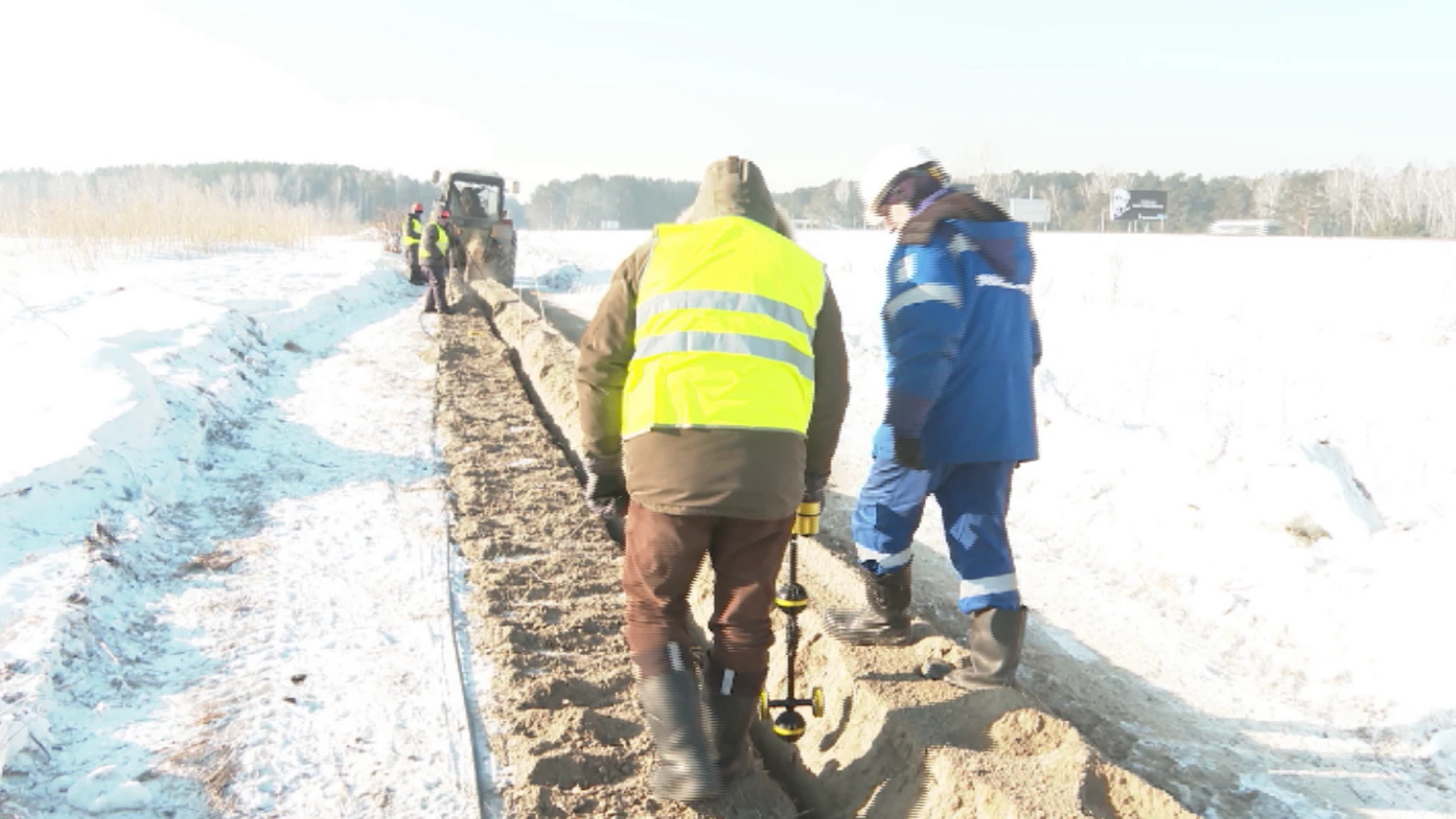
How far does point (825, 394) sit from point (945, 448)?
2.06ft

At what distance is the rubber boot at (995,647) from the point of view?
10.2 ft

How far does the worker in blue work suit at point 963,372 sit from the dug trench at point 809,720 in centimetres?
28

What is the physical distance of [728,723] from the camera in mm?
2719

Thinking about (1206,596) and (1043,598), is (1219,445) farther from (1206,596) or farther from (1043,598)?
(1043,598)

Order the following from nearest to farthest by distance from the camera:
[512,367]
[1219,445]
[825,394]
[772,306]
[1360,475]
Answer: [772,306] < [825,394] < [1219,445] < [1360,475] < [512,367]

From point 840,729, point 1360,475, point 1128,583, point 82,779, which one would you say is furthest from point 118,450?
point 1360,475

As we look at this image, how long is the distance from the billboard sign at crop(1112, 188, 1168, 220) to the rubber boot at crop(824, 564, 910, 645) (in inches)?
1858

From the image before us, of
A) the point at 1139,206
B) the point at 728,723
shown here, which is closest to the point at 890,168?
the point at 728,723

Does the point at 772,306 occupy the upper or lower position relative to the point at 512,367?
upper

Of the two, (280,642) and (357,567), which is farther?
(357,567)

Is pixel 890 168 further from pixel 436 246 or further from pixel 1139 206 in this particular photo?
pixel 1139 206

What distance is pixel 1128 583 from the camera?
4.95 m

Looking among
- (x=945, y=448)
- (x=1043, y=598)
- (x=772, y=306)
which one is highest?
(x=772, y=306)

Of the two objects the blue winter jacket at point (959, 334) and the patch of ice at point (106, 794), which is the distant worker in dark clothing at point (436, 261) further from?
the blue winter jacket at point (959, 334)
